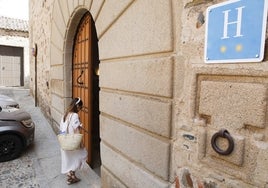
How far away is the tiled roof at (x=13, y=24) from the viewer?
16033 millimetres

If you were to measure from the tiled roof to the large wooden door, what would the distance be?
1342cm

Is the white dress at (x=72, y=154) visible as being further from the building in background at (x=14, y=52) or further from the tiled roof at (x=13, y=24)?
the tiled roof at (x=13, y=24)

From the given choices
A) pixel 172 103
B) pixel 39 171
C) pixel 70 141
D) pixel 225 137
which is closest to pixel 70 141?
pixel 70 141

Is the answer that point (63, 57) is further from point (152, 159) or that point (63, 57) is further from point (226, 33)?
point (226, 33)

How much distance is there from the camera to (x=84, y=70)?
15.2ft

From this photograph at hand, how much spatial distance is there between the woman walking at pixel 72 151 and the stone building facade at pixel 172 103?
596mm

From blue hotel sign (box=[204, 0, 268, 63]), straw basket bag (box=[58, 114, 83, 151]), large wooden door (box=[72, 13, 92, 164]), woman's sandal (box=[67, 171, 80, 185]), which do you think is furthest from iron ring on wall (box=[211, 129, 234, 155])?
large wooden door (box=[72, 13, 92, 164])

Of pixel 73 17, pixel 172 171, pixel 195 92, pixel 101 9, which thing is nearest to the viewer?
pixel 195 92

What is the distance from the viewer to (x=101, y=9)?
3217 millimetres

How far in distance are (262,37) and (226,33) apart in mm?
246

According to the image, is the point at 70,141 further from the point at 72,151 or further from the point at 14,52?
the point at 14,52

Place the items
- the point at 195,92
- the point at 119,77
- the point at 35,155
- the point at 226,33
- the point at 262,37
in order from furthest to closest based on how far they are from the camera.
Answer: the point at 35,155 → the point at 119,77 → the point at 195,92 → the point at 226,33 → the point at 262,37

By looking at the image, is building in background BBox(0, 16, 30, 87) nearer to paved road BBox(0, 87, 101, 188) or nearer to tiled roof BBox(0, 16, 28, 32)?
tiled roof BBox(0, 16, 28, 32)

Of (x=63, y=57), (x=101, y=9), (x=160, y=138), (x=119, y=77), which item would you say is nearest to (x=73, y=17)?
(x=63, y=57)
